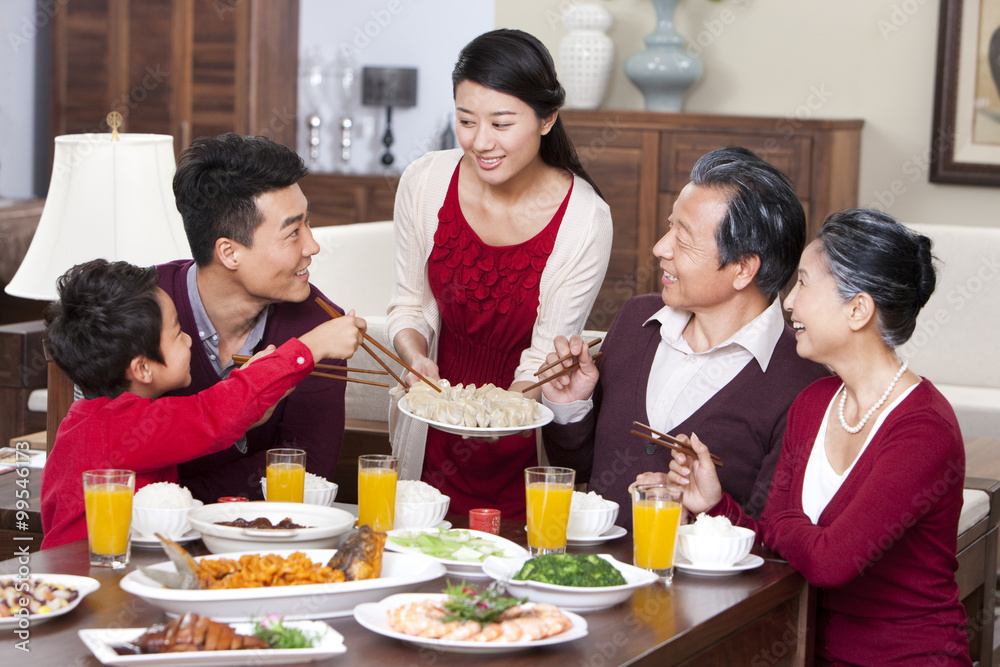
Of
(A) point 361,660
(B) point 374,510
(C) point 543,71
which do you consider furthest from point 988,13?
(A) point 361,660

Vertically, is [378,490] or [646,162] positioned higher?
[646,162]

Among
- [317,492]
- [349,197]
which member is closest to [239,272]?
[317,492]

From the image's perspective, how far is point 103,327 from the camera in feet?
6.25

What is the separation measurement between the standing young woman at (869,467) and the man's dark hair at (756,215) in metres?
0.20

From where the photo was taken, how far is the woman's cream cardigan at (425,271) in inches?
97.9

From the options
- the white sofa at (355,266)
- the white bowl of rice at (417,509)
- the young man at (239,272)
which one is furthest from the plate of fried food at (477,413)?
the white sofa at (355,266)

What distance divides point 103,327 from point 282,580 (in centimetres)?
66

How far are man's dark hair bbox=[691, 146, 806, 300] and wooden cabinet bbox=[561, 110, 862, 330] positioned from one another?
301 cm

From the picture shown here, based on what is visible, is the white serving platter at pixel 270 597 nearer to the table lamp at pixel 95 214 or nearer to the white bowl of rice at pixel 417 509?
the white bowl of rice at pixel 417 509

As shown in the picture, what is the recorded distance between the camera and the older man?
210 cm

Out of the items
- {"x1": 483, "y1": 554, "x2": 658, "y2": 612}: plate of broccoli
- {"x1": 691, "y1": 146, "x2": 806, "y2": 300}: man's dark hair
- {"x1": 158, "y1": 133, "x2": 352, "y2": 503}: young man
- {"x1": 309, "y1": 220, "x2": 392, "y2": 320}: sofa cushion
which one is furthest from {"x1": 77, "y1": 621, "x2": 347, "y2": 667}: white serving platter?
{"x1": 309, "y1": 220, "x2": 392, "y2": 320}: sofa cushion

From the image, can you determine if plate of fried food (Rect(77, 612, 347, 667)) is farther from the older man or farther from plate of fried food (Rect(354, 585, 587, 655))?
the older man

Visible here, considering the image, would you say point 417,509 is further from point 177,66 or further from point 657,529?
point 177,66

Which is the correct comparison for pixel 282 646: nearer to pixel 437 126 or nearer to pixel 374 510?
pixel 374 510
